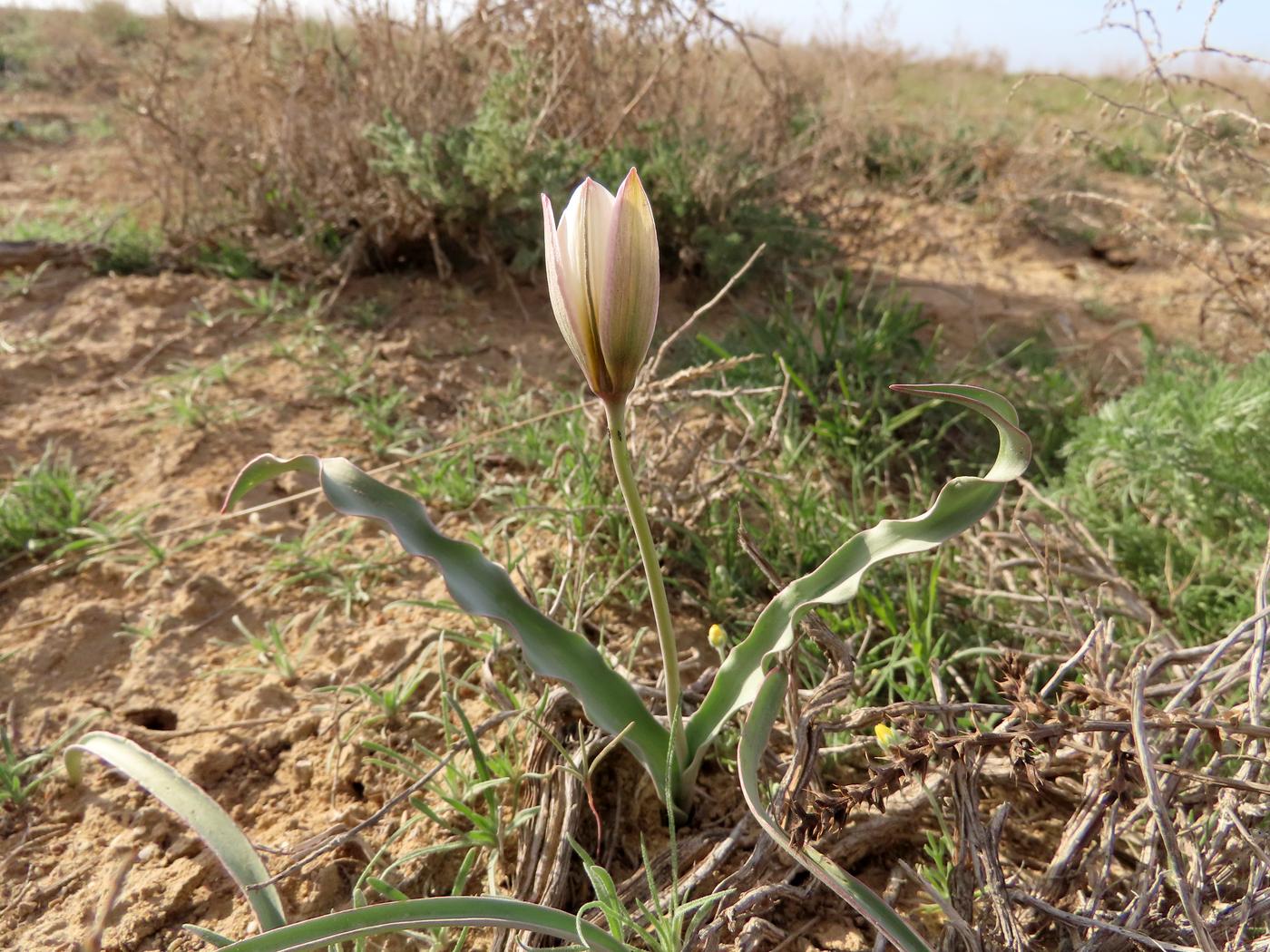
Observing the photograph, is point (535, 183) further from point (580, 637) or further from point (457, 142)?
point (580, 637)

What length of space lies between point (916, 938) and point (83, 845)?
134cm

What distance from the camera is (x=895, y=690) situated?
1659mm

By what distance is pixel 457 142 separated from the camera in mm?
3186

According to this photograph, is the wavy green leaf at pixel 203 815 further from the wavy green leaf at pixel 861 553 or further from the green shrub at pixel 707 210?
the green shrub at pixel 707 210

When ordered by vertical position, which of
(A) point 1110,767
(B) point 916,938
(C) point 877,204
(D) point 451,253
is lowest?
(B) point 916,938

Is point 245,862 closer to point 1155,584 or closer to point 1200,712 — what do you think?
point 1200,712

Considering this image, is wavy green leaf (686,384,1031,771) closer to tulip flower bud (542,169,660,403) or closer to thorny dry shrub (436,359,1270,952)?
thorny dry shrub (436,359,1270,952)

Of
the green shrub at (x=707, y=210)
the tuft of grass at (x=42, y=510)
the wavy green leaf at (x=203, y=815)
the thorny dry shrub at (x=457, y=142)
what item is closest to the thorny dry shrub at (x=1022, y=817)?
the wavy green leaf at (x=203, y=815)

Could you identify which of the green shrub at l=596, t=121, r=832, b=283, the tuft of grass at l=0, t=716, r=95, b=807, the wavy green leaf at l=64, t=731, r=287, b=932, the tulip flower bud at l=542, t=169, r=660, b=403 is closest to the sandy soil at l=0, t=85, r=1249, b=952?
the tuft of grass at l=0, t=716, r=95, b=807

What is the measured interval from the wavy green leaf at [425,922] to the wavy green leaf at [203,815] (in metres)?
0.22

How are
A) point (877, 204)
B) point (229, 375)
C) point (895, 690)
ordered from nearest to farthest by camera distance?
point (895, 690)
point (229, 375)
point (877, 204)

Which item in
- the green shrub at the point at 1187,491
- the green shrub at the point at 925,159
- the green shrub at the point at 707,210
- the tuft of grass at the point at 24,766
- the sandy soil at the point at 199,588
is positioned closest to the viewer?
the sandy soil at the point at 199,588

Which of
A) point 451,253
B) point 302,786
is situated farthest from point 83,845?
point 451,253

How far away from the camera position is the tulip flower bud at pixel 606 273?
914 mm
